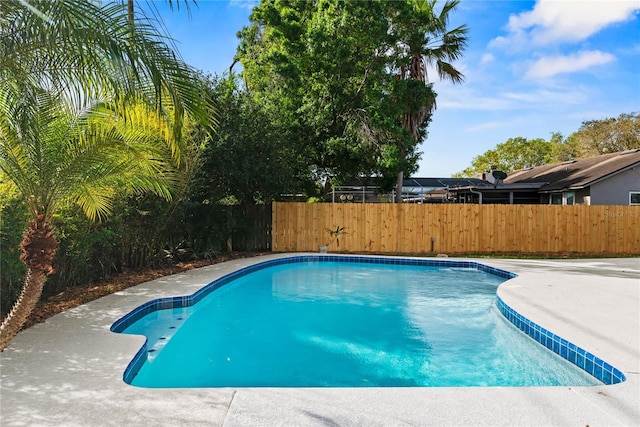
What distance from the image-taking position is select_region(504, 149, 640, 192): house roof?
1712cm

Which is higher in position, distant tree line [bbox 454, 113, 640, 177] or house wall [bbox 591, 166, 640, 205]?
distant tree line [bbox 454, 113, 640, 177]

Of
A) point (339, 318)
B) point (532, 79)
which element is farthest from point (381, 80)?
point (339, 318)

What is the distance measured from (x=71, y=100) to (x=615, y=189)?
63.9ft

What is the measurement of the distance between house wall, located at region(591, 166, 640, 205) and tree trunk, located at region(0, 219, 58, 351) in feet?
62.0

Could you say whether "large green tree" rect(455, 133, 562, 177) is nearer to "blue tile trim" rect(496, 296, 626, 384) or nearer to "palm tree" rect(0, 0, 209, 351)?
"blue tile trim" rect(496, 296, 626, 384)

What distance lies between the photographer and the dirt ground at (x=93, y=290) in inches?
221

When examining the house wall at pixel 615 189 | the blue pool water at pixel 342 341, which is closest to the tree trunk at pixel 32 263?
the blue pool water at pixel 342 341

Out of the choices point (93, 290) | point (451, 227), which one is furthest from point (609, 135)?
point (93, 290)

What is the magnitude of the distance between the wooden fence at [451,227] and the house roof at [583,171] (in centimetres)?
340

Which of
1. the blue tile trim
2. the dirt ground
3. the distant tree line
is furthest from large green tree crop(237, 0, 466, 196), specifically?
the distant tree line

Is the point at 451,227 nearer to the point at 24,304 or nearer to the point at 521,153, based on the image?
the point at 24,304

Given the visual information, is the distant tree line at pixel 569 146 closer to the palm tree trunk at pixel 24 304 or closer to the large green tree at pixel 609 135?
the large green tree at pixel 609 135

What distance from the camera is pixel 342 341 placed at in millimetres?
5586

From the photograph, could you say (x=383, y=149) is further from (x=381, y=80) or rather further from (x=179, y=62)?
(x=179, y=62)
